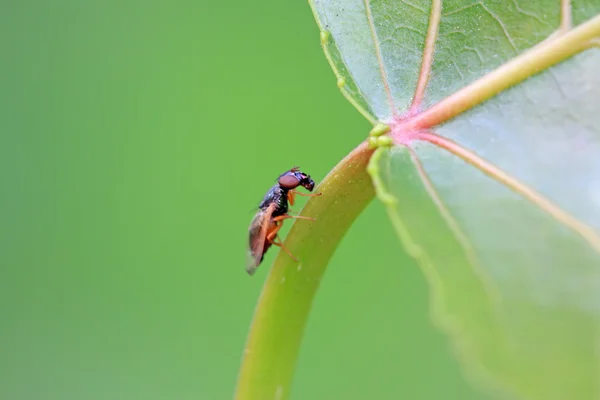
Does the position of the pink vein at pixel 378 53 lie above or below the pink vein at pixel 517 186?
above

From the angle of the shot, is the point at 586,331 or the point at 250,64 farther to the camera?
the point at 250,64

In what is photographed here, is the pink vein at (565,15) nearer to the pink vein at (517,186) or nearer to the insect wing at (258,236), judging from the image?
the pink vein at (517,186)

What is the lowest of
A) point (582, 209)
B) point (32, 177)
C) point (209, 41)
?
point (582, 209)

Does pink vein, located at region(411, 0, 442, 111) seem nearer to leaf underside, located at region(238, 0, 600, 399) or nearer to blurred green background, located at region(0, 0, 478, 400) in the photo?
leaf underside, located at region(238, 0, 600, 399)

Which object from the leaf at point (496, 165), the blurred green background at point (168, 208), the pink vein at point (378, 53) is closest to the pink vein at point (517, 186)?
the leaf at point (496, 165)

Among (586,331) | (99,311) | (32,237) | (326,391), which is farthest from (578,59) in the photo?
(32,237)

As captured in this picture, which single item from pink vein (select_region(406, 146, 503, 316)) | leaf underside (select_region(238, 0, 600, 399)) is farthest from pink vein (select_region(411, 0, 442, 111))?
pink vein (select_region(406, 146, 503, 316))

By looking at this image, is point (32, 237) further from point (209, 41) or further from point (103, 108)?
point (209, 41)
